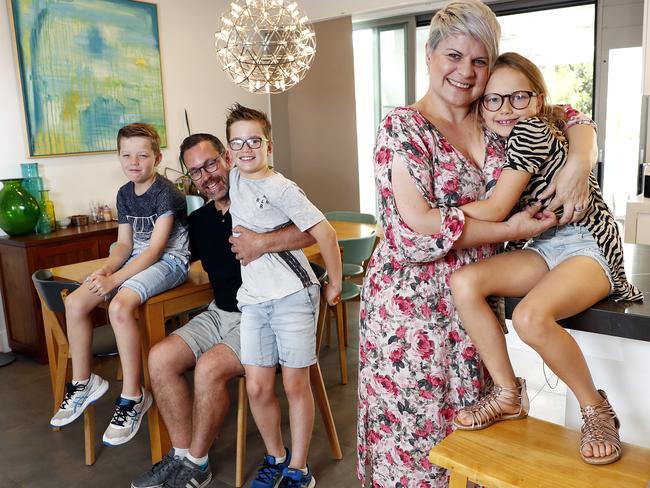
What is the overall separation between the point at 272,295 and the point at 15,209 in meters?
2.37

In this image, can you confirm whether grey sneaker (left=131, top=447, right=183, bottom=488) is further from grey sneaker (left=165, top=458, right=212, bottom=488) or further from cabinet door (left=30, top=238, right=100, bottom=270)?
cabinet door (left=30, top=238, right=100, bottom=270)

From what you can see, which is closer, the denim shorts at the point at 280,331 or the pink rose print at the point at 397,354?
the pink rose print at the point at 397,354

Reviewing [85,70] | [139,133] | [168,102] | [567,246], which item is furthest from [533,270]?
[168,102]

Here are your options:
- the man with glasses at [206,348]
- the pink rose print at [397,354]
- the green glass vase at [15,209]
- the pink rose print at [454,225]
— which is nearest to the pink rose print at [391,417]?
the pink rose print at [397,354]

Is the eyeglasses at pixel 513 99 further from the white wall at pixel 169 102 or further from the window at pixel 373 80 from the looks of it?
the window at pixel 373 80

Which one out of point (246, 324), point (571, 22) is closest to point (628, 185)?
point (571, 22)

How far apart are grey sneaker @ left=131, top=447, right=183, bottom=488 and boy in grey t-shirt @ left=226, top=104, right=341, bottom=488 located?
0.35m

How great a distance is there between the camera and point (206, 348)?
231 cm

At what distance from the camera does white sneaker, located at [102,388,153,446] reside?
7.36ft

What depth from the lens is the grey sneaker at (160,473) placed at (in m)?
2.22

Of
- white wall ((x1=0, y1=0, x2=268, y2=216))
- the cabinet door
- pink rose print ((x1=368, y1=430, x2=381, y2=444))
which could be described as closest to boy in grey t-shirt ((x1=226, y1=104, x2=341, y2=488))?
pink rose print ((x1=368, y1=430, x2=381, y2=444))

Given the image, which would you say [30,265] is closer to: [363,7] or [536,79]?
[536,79]

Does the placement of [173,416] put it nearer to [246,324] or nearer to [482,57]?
[246,324]

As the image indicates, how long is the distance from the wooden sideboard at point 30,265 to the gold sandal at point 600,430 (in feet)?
10.8
